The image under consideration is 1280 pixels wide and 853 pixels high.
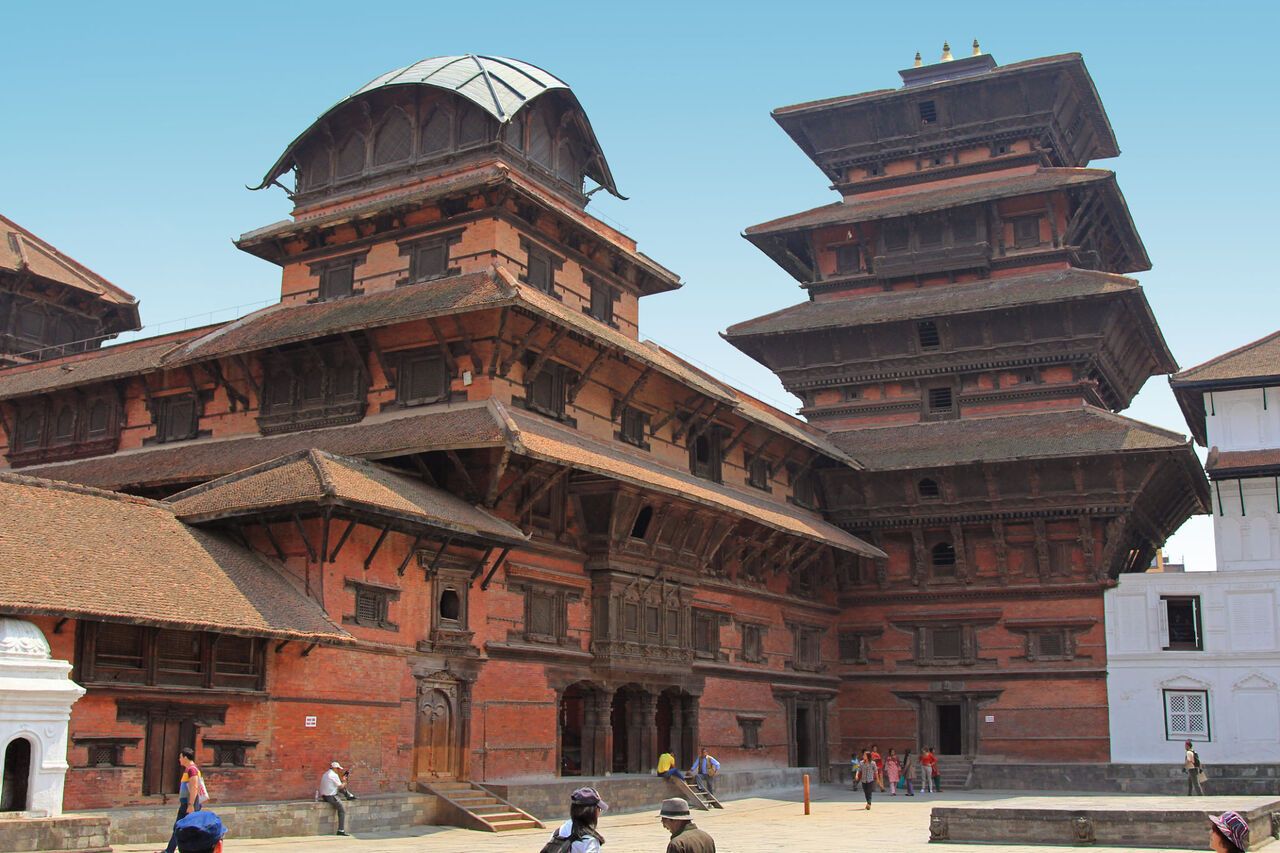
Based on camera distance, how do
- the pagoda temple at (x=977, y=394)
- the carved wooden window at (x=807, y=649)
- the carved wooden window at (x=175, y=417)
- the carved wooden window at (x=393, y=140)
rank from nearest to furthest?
the carved wooden window at (x=175, y=417) < the carved wooden window at (x=393, y=140) < the pagoda temple at (x=977, y=394) < the carved wooden window at (x=807, y=649)

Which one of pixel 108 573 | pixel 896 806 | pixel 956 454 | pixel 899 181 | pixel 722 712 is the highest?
pixel 899 181

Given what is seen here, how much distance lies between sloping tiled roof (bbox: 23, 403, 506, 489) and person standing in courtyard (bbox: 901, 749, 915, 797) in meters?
15.7

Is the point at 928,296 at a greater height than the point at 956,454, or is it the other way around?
the point at 928,296

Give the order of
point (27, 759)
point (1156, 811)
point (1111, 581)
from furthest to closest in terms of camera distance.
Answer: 1. point (1111, 581)
2. point (1156, 811)
3. point (27, 759)

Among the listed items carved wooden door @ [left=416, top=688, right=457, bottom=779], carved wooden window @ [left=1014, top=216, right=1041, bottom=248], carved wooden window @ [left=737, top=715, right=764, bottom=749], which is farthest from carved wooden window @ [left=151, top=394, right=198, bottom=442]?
carved wooden window @ [left=1014, top=216, right=1041, bottom=248]

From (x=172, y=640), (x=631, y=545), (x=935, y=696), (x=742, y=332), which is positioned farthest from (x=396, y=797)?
(x=742, y=332)

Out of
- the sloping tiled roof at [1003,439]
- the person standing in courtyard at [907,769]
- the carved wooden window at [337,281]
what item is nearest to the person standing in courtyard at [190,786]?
the carved wooden window at [337,281]

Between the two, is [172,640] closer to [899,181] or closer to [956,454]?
[956,454]

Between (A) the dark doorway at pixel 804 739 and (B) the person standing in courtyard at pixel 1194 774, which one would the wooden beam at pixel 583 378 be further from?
(B) the person standing in courtyard at pixel 1194 774

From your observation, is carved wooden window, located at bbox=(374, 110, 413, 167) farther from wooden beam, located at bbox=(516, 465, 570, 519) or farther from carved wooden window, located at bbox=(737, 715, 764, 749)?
carved wooden window, located at bbox=(737, 715, 764, 749)

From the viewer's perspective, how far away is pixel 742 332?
43.2 metres

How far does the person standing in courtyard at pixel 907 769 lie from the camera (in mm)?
34281

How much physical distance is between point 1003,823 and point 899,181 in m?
30.3

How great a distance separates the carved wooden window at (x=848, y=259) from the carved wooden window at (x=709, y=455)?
12.5 m
